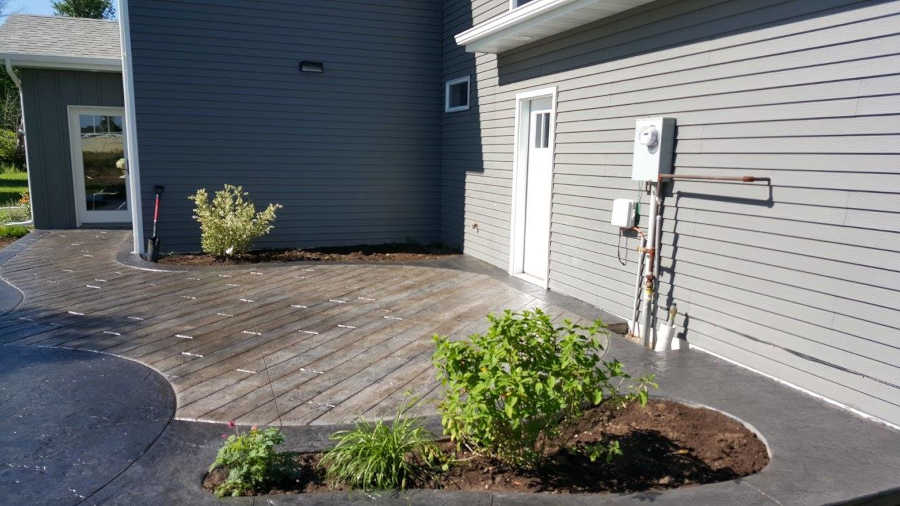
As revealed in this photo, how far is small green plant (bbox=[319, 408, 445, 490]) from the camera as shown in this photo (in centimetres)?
255

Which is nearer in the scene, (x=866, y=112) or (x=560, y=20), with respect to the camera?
(x=866, y=112)

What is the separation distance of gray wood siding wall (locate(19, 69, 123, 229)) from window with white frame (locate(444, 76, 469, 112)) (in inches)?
228

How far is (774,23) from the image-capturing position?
372cm

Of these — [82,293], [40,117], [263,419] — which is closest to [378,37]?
[82,293]

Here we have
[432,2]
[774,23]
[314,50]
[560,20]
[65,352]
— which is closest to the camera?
[774,23]

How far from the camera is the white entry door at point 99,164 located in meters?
9.97

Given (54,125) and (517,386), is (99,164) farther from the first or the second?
(517,386)

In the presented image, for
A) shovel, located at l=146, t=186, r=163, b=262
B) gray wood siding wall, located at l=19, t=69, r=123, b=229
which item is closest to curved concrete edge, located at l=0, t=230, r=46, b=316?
gray wood siding wall, located at l=19, t=69, r=123, b=229

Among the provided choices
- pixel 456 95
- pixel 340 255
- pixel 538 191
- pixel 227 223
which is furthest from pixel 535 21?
pixel 227 223

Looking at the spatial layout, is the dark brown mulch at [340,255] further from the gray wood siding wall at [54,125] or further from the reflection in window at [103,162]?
the gray wood siding wall at [54,125]

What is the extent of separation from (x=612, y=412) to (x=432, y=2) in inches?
292

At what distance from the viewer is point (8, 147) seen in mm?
22938

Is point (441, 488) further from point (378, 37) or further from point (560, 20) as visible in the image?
point (378, 37)

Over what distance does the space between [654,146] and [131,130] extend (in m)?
6.56
